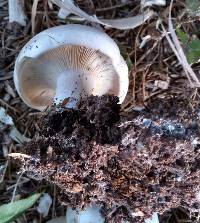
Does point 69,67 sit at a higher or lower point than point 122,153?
higher

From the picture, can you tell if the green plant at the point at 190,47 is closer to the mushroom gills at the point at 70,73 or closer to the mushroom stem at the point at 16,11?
the mushroom gills at the point at 70,73

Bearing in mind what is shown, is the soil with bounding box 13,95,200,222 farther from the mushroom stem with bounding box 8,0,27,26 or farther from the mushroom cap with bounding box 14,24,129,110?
the mushroom stem with bounding box 8,0,27,26

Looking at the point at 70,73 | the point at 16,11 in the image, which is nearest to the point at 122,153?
the point at 70,73

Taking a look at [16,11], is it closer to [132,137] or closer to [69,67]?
[69,67]

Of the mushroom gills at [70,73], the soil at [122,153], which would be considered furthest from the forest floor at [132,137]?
the mushroom gills at [70,73]

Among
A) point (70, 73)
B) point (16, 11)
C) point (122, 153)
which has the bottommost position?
point (122, 153)

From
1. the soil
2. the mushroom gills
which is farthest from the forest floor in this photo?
the mushroom gills

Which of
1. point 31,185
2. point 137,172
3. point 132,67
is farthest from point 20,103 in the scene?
point 137,172

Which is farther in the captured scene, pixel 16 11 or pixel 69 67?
pixel 16 11
